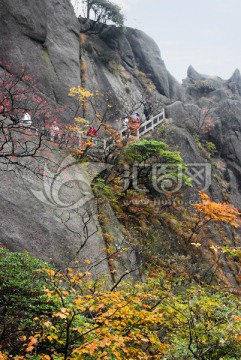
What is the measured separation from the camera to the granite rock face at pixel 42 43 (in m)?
18.0

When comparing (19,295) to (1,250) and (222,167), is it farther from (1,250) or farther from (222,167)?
(222,167)

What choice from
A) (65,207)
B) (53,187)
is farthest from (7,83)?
(65,207)

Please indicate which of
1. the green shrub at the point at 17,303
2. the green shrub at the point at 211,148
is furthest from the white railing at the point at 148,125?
the green shrub at the point at 17,303

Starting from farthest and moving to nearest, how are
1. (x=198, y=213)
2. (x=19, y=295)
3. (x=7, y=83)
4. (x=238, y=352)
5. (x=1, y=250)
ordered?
(x=198, y=213) < (x=7, y=83) < (x=1, y=250) < (x=19, y=295) < (x=238, y=352)

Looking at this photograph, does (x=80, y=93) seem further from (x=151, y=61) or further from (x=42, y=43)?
(x=151, y=61)

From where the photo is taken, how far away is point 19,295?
Answer: 6801 millimetres

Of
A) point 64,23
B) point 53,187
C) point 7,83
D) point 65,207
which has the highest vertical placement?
point 64,23

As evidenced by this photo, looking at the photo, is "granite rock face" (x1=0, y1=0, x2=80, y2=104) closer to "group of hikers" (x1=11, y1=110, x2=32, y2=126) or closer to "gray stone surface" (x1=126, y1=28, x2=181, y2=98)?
"group of hikers" (x1=11, y1=110, x2=32, y2=126)

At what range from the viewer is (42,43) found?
20.1 metres

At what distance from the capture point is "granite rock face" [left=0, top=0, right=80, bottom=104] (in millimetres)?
18047

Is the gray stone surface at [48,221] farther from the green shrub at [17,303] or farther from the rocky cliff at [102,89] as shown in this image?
the green shrub at [17,303]

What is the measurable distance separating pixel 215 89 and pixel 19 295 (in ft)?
123

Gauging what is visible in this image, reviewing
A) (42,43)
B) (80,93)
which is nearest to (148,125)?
(80,93)

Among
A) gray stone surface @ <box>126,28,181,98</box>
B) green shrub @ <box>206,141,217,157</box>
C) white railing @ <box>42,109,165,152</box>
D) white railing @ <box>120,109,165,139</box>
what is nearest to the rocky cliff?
green shrub @ <box>206,141,217,157</box>
